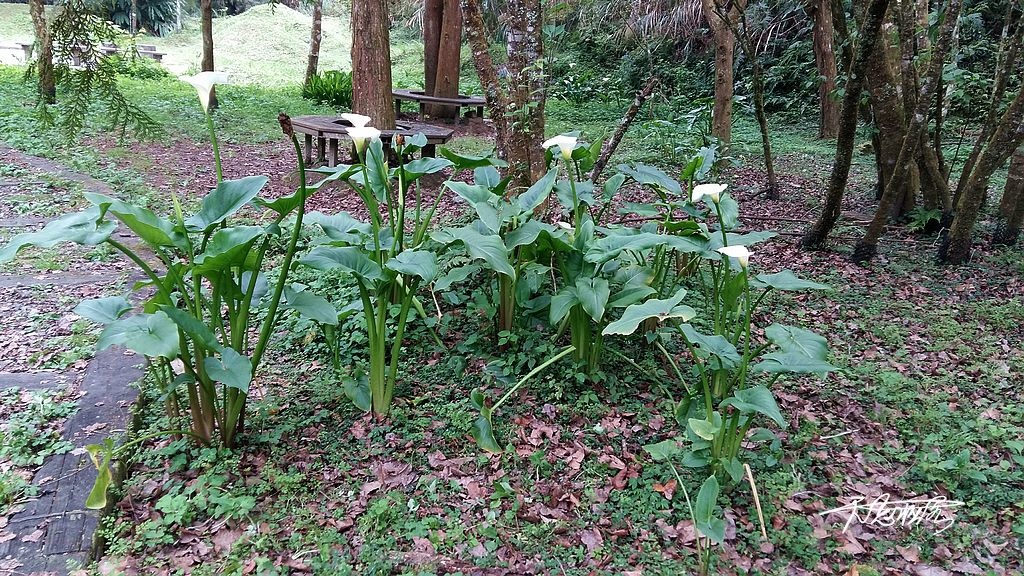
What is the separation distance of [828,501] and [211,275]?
221 cm

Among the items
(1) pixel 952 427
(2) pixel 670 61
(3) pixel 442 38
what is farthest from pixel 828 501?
(2) pixel 670 61

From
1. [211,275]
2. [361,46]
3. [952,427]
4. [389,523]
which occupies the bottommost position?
[389,523]

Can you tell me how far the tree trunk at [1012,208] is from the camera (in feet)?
14.4

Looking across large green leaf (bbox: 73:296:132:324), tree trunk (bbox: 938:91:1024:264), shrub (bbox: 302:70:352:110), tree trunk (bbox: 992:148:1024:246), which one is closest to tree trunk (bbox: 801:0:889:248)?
tree trunk (bbox: 938:91:1024:264)

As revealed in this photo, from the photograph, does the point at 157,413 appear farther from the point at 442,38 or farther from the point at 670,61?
the point at 670,61

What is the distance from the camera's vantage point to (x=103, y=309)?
7.15 ft

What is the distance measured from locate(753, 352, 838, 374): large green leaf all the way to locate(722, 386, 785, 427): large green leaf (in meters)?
0.08

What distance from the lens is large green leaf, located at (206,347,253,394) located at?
212 centimetres

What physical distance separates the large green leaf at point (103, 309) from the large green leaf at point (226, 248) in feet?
1.09

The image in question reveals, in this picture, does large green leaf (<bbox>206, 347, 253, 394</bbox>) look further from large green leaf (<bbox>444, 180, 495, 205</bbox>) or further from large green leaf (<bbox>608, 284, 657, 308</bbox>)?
large green leaf (<bbox>608, 284, 657, 308</bbox>)

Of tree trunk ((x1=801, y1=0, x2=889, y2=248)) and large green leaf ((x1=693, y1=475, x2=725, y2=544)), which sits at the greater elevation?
tree trunk ((x1=801, y1=0, x2=889, y2=248))

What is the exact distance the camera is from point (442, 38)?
9.45 meters

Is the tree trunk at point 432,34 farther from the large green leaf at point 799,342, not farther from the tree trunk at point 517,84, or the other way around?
the large green leaf at point 799,342

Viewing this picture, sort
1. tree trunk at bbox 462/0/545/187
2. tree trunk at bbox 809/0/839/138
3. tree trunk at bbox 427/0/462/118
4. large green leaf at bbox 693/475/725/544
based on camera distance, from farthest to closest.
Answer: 1. tree trunk at bbox 427/0/462/118
2. tree trunk at bbox 809/0/839/138
3. tree trunk at bbox 462/0/545/187
4. large green leaf at bbox 693/475/725/544
